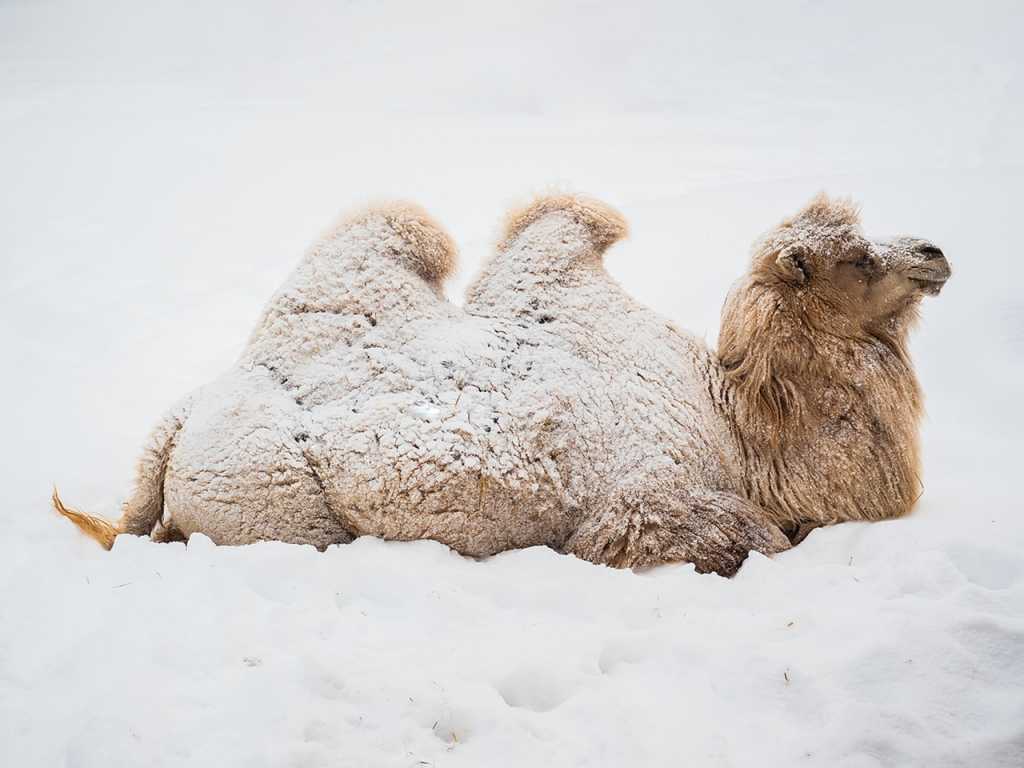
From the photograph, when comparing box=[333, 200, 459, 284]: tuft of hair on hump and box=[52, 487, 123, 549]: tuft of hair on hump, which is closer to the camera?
box=[52, 487, 123, 549]: tuft of hair on hump

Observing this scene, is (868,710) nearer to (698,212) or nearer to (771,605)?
(771,605)

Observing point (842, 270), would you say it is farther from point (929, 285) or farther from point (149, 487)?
point (149, 487)

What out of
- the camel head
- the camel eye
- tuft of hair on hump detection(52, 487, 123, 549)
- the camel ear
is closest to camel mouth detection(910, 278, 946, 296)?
the camel head

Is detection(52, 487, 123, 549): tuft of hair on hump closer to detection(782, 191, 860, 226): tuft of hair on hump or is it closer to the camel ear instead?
the camel ear

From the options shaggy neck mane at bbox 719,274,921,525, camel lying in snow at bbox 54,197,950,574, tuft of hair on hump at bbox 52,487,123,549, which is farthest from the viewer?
shaggy neck mane at bbox 719,274,921,525

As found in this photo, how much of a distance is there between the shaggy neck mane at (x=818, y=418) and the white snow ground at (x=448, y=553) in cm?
18

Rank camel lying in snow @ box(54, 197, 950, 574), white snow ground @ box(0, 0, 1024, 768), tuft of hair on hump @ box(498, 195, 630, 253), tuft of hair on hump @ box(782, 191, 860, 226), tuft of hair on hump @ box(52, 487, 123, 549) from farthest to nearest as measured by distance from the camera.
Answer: tuft of hair on hump @ box(498, 195, 630, 253) → tuft of hair on hump @ box(782, 191, 860, 226) → tuft of hair on hump @ box(52, 487, 123, 549) → camel lying in snow @ box(54, 197, 950, 574) → white snow ground @ box(0, 0, 1024, 768)

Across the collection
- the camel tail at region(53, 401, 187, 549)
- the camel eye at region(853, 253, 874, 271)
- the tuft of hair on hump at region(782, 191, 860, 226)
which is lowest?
the camel tail at region(53, 401, 187, 549)

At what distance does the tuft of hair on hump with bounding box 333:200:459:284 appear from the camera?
3.48 m

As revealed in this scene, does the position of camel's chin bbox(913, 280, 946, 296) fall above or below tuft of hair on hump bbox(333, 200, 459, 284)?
above

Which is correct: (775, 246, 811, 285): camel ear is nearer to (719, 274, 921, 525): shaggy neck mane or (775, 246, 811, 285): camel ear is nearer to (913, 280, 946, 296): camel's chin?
(719, 274, 921, 525): shaggy neck mane

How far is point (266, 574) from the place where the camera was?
2.76m

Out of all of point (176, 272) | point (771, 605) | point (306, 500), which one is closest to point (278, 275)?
point (176, 272)

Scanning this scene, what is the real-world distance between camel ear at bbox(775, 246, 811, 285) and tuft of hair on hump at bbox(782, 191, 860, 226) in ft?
0.65
